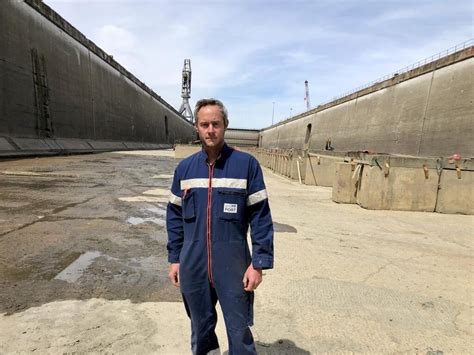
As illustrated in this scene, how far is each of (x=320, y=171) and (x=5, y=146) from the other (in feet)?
45.4

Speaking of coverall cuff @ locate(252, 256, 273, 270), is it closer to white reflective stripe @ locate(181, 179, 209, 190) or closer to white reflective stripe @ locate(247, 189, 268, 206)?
white reflective stripe @ locate(247, 189, 268, 206)

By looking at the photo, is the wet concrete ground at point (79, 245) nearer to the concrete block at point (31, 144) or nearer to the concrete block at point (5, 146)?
the concrete block at point (5, 146)

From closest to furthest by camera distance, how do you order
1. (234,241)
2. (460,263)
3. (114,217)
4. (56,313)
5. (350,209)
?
(234,241)
(56,313)
(460,263)
(114,217)
(350,209)

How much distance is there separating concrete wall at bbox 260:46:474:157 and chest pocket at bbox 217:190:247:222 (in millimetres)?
19724

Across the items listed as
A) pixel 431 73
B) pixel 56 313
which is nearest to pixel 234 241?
pixel 56 313

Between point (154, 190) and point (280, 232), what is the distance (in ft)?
17.0

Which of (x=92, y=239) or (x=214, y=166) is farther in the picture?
(x=92, y=239)

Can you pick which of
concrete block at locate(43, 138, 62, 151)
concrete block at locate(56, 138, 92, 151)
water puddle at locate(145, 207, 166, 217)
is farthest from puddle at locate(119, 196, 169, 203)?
concrete block at locate(56, 138, 92, 151)

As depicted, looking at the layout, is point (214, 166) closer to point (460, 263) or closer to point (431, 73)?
point (460, 263)

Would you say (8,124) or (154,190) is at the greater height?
(8,124)

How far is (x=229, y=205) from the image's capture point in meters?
2.13


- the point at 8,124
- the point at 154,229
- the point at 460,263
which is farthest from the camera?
→ the point at 8,124

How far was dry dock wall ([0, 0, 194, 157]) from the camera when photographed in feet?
63.4

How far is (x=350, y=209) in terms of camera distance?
954cm
